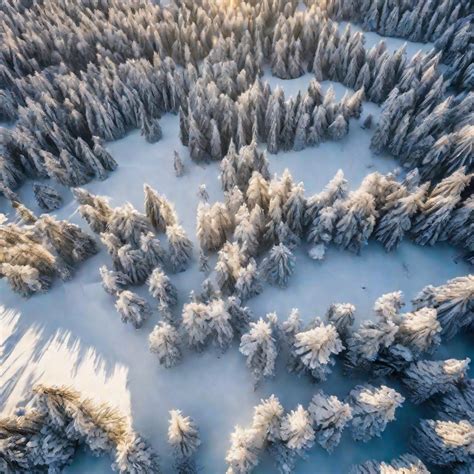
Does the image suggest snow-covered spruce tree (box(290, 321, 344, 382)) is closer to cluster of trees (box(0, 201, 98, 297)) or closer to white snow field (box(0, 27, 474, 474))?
white snow field (box(0, 27, 474, 474))

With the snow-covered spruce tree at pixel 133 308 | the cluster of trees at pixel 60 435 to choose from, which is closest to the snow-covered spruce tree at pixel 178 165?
the snow-covered spruce tree at pixel 133 308

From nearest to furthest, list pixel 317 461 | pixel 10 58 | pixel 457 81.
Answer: pixel 317 461
pixel 457 81
pixel 10 58

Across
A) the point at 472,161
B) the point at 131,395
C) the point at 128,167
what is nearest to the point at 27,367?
the point at 131,395

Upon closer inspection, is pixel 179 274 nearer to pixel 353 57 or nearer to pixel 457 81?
pixel 353 57

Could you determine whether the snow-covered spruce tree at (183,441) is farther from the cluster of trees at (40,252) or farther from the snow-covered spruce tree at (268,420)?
the cluster of trees at (40,252)

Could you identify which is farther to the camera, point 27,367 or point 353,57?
point 353,57

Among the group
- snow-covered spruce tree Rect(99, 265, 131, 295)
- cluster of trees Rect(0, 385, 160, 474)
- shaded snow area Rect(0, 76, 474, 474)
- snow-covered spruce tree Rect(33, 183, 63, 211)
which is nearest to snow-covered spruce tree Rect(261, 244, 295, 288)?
shaded snow area Rect(0, 76, 474, 474)

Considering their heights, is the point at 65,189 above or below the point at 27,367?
above
